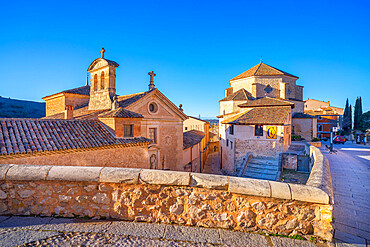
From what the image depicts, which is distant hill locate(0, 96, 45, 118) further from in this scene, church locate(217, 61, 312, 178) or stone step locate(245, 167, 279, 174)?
stone step locate(245, 167, 279, 174)

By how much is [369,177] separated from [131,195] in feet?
31.9

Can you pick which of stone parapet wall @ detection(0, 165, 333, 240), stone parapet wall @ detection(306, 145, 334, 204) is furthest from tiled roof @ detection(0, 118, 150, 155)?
stone parapet wall @ detection(306, 145, 334, 204)

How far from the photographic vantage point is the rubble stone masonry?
284cm

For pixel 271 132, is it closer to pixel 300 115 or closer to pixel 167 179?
pixel 300 115

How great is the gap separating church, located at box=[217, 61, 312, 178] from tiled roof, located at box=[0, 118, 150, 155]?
35.5 ft

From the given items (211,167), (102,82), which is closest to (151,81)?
(102,82)

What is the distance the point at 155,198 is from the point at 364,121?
190 ft

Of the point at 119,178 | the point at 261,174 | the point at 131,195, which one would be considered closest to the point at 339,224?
the point at 131,195

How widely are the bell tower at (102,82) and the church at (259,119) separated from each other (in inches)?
436

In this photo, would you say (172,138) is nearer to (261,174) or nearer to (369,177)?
(261,174)

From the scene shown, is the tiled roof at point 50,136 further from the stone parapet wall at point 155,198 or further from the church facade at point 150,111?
the stone parapet wall at point 155,198

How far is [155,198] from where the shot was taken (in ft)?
9.71

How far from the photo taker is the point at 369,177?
7848 millimetres

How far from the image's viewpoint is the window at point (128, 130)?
11.5m
